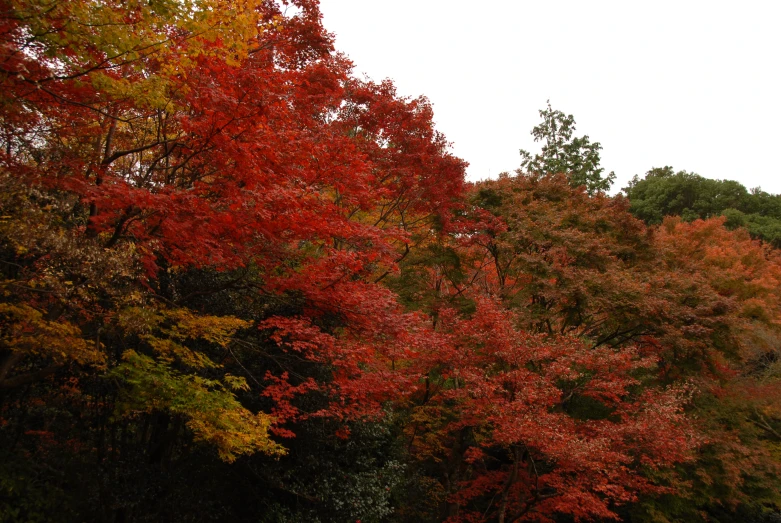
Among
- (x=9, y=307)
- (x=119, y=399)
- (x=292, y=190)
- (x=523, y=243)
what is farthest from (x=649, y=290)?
(x=9, y=307)

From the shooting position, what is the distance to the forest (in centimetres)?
508

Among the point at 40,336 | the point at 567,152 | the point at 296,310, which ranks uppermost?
the point at 567,152

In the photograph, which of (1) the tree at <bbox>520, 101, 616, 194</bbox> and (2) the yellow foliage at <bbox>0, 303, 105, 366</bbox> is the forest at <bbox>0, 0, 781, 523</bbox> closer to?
(2) the yellow foliage at <bbox>0, 303, 105, 366</bbox>

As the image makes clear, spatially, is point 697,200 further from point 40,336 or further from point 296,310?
point 40,336

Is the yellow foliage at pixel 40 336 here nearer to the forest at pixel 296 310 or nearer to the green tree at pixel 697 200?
the forest at pixel 296 310

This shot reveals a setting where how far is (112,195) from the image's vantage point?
16.8ft

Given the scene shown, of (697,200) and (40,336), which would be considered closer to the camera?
(40,336)

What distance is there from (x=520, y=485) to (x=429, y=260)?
→ 583 centimetres

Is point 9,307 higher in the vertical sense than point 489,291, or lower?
lower

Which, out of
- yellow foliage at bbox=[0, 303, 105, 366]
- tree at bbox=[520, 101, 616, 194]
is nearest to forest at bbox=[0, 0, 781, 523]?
yellow foliage at bbox=[0, 303, 105, 366]

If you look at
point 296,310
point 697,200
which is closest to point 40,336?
point 296,310

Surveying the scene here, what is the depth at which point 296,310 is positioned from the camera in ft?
28.5

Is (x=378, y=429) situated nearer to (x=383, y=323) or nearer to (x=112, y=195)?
(x=383, y=323)

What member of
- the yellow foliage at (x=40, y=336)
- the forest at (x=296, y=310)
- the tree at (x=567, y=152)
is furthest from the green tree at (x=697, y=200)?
the yellow foliage at (x=40, y=336)
